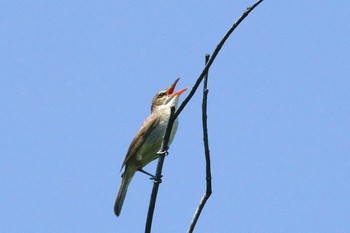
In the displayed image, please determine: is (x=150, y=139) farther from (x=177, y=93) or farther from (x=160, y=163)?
(x=160, y=163)

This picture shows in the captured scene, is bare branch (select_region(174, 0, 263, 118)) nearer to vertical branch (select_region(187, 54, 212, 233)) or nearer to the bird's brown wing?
vertical branch (select_region(187, 54, 212, 233))

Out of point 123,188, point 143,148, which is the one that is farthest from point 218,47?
point 123,188

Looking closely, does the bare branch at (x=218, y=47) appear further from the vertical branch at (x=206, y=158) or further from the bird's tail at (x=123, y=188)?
the bird's tail at (x=123, y=188)

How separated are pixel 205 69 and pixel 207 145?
43 centimetres

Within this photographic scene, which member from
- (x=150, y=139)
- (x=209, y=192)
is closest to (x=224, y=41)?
(x=209, y=192)

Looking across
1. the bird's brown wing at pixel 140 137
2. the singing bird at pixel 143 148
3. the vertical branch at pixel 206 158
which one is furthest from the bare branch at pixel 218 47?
the bird's brown wing at pixel 140 137

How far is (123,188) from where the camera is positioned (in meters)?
10.3

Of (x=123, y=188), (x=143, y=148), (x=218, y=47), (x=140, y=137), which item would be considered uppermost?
(x=140, y=137)

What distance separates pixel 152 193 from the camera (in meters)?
4.04

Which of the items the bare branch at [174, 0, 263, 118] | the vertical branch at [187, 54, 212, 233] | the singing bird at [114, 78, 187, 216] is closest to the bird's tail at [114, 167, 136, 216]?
the singing bird at [114, 78, 187, 216]

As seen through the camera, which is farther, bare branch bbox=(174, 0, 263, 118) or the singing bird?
the singing bird

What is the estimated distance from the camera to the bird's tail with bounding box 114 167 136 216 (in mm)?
10109

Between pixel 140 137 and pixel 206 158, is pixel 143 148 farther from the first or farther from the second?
pixel 206 158

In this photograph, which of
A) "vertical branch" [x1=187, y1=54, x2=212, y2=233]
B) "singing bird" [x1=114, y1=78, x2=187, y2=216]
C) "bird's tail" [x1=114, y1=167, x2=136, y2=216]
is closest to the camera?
"vertical branch" [x1=187, y1=54, x2=212, y2=233]
